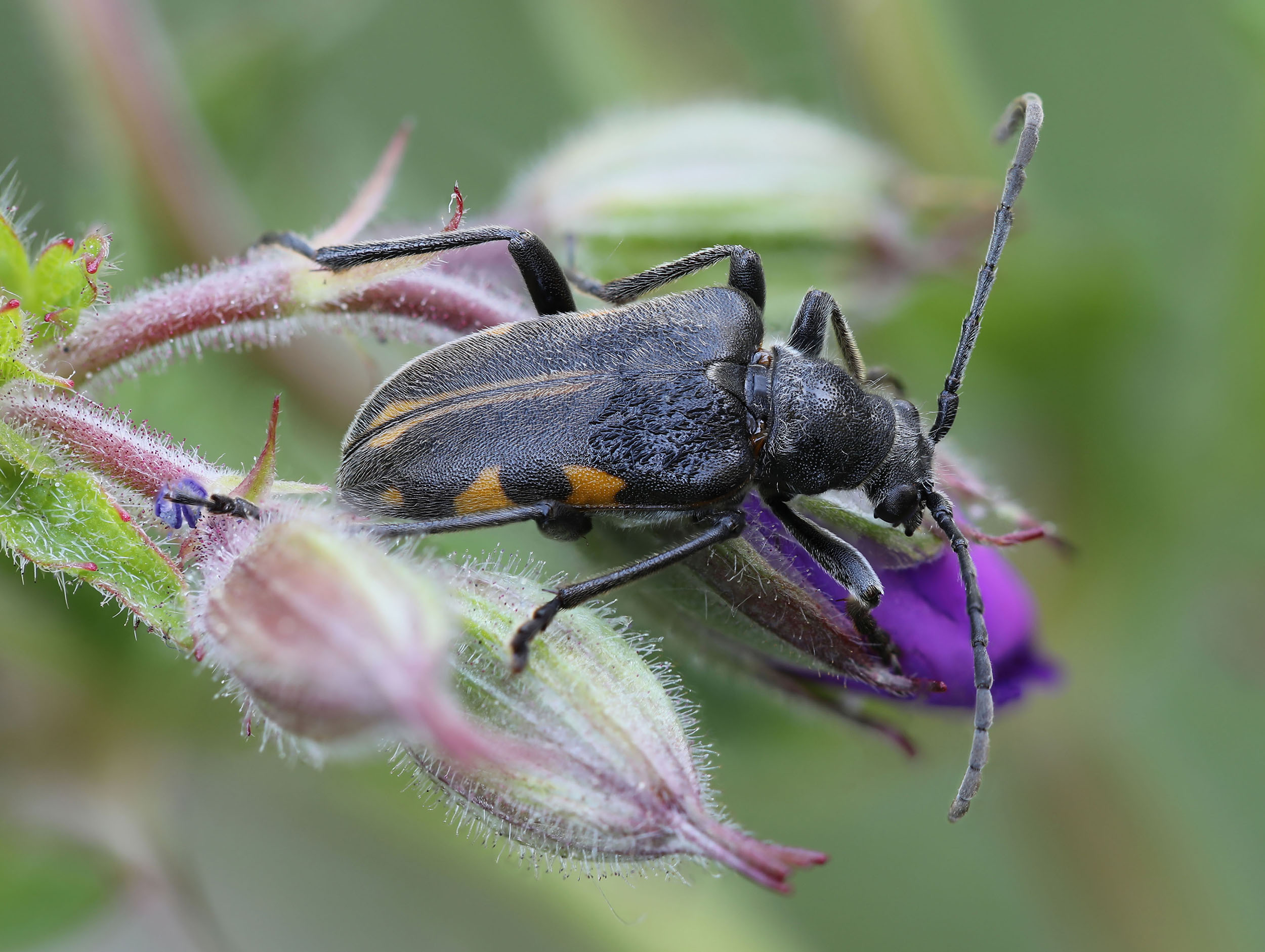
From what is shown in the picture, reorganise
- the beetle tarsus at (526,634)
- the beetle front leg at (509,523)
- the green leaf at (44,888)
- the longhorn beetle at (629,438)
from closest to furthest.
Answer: the beetle tarsus at (526,634) < the beetle front leg at (509,523) < the longhorn beetle at (629,438) < the green leaf at (44,888)

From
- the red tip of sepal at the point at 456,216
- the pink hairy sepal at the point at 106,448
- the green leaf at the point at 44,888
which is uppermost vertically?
the red tip of sepal at the point at 456,216

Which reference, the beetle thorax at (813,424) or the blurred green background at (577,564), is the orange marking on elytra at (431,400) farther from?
the blurred green background at (577,564)

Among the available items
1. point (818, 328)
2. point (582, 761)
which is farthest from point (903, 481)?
point (582, 761)

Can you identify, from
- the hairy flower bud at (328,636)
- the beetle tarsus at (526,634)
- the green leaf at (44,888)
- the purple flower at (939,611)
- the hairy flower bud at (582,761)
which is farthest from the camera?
the green leaf at (44,888)

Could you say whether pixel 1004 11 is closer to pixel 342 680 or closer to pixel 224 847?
pixel 224 847

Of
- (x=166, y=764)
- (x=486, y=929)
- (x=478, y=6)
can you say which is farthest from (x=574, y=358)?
(x=478, y=6)

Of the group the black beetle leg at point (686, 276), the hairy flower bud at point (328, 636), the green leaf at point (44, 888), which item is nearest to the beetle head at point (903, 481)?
the black beetle leg at point (686, 276)
